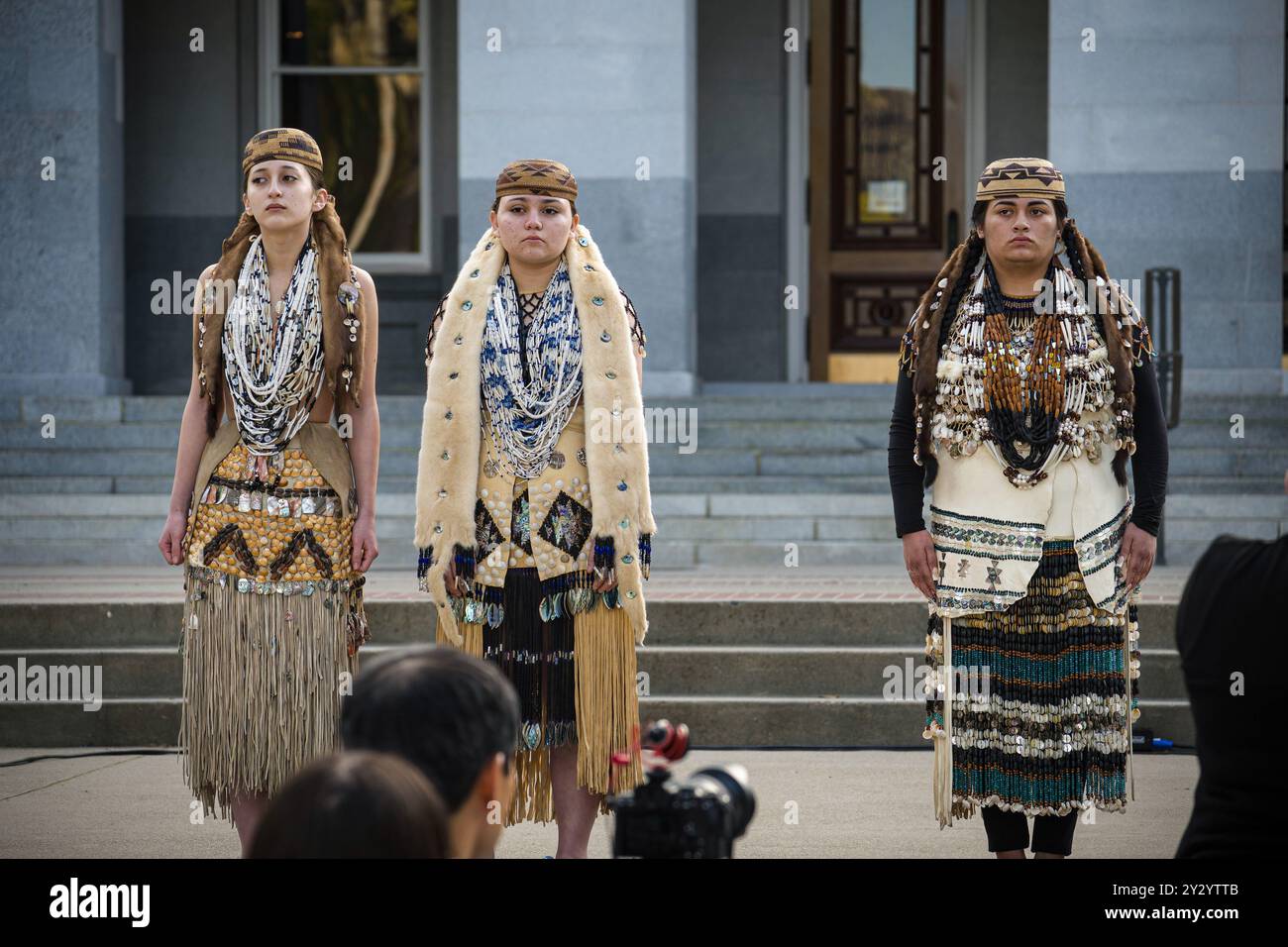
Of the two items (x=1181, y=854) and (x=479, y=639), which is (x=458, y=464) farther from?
(x=1181, y=854)

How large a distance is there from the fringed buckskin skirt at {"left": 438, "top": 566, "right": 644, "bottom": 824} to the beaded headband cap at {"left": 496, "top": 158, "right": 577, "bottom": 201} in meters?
1.04

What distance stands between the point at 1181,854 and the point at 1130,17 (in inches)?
363

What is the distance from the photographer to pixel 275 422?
177 inches

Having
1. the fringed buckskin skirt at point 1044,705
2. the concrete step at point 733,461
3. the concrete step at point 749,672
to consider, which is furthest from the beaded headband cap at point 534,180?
the concrete step at point 733,461

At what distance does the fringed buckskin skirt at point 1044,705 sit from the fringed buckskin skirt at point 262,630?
66.2 inches

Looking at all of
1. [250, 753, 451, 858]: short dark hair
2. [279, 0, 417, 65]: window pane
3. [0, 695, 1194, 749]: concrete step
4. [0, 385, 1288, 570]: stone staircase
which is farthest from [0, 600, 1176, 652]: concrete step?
[279, 0, 417, 65]: window pane

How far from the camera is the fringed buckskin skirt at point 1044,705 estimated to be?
14.4 feet

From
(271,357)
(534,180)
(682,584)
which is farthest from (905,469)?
(682,584)

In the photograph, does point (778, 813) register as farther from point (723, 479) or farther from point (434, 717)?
point (723, 479)

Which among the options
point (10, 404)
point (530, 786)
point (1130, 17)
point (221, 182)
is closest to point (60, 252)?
point (10, 404)

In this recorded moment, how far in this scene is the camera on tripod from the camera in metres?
2.39

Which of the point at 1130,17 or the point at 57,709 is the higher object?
the point at 1130,17

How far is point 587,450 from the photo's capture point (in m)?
4.52
